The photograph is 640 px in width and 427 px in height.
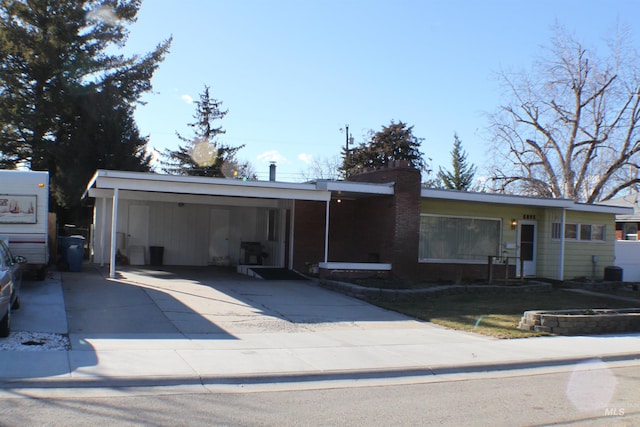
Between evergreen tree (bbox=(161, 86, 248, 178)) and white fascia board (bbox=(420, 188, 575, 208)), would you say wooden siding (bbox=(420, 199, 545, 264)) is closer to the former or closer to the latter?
white fascia board (bbox=(420, 188, 575, 208))

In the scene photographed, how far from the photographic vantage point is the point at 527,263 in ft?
73.4

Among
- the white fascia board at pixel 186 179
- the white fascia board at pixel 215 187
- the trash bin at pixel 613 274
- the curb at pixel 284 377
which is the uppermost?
the white fascia board at pixel 186 179

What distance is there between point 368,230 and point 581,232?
906 centimetres

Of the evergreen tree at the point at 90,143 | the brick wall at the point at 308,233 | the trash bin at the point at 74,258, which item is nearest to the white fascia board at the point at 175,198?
the brick wall at the point at 308,233

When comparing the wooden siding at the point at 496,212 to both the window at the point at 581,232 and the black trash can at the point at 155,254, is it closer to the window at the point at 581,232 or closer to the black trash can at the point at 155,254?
the window at the point at 581,232

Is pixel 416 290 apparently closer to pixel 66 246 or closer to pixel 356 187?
pixel 356 187

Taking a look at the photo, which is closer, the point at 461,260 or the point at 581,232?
the point at 461,260

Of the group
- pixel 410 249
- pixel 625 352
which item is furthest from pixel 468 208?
pixel 625 352

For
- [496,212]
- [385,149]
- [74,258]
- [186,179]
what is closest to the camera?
[186,179]

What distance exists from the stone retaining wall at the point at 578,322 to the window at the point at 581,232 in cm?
925

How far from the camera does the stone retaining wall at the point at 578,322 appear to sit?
39.8 ft

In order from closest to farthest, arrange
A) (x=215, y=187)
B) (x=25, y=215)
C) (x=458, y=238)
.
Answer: (x=25, y=215), (x=215, y=187), (x=458, y=238)

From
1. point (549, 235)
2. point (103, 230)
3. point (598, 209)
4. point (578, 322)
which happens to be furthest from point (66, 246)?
point (598, 209)

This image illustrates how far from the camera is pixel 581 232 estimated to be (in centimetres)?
2295
